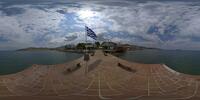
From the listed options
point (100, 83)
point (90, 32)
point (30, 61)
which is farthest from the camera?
point (30, 61)

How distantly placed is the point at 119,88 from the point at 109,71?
2753 millimetres

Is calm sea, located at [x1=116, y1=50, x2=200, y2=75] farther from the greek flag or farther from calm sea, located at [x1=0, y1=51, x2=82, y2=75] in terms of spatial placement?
the greek flag

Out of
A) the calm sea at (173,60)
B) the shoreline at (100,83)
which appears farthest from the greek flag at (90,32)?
the calm sea at (173,60)

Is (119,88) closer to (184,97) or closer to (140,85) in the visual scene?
(140,85)

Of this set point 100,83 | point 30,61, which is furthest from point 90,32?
point 30,61

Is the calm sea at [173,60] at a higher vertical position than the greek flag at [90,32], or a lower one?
lower

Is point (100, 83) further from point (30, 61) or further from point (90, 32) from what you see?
point (30, 61)

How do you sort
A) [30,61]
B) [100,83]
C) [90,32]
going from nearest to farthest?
1. [100,83]
2. [90,32]
3. [30,61]

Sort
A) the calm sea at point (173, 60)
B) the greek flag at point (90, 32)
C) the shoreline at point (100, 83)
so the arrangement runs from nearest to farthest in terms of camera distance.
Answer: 1. the shoreline at point (100, 83)
2. the greek flag at point (90, 32)
3. the calm sea at point (173, 60)

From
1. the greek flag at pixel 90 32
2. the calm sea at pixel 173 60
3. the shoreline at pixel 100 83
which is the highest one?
the greek flag at pixel 90 32

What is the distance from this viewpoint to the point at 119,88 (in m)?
15.3

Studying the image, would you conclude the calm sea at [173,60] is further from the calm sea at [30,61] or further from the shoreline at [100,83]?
the shoreline at [100,83]

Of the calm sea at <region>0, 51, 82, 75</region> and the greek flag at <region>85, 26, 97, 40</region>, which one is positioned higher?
the greek flag at <region>85, 26, 97, 40</region>

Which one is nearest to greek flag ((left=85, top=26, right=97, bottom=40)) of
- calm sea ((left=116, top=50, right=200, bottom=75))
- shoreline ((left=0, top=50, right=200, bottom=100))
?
shoreline ((left=0, top=50, right=200, bottom=100))
